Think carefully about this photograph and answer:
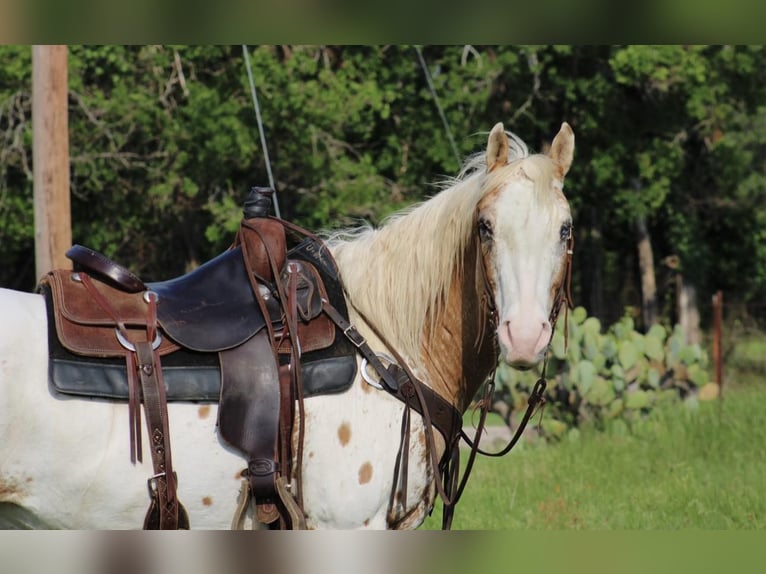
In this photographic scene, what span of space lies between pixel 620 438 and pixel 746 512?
2.67 metres

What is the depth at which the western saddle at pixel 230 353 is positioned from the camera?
2.89 m

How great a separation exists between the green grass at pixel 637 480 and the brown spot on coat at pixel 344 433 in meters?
2.61

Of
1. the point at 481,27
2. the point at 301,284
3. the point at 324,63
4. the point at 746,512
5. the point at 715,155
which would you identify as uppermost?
the point at 324,63

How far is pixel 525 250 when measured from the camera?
2822mm

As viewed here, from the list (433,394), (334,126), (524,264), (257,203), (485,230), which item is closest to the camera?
(524,264)

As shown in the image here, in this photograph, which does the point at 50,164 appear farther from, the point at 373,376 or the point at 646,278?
the point at 646,278

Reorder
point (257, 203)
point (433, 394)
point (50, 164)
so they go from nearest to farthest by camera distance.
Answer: point (433, 394), point (257, 203), point (50, 164)

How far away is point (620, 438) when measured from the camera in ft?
27.7

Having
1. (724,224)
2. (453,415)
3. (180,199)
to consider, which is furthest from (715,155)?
(453,415)

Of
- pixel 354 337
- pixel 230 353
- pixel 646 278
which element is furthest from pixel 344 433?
pixel 646 278

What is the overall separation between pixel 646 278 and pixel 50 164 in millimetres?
15097

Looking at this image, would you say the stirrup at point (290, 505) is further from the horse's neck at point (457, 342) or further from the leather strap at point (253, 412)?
the horse's neck at point (457, 342)

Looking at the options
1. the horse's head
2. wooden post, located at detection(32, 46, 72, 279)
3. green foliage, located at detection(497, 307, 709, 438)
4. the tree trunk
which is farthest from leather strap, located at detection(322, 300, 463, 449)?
the tree trunk

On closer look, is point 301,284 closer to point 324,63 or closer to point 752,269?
point 324,63
